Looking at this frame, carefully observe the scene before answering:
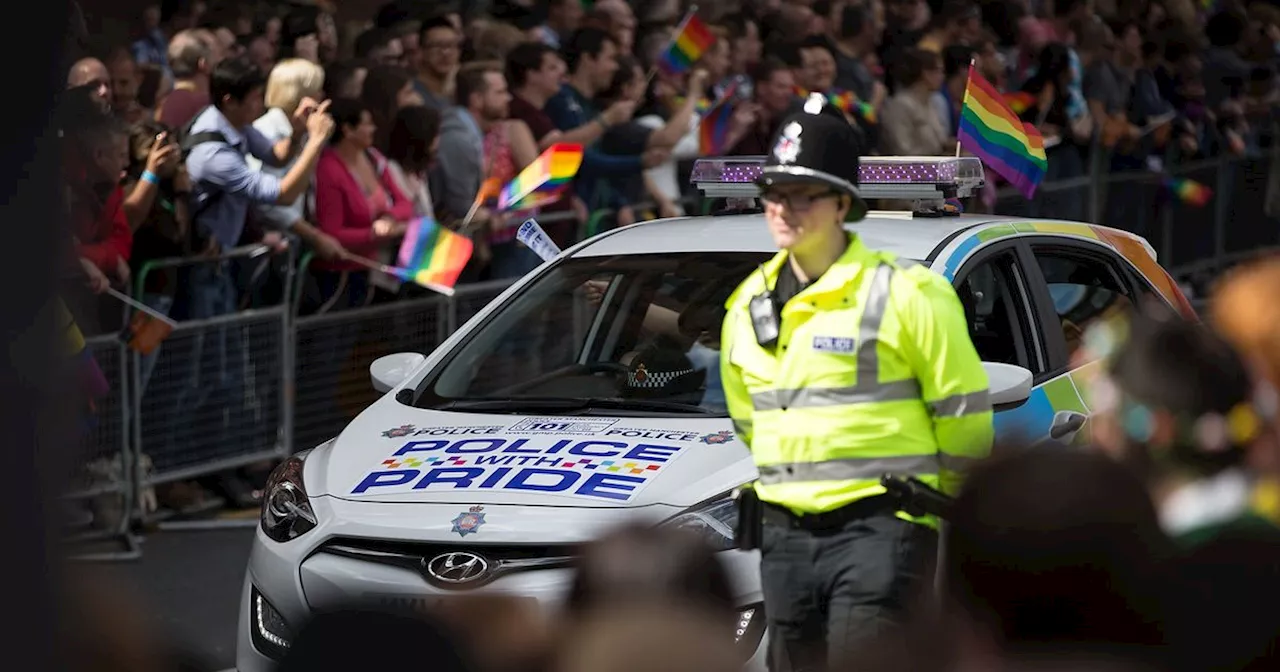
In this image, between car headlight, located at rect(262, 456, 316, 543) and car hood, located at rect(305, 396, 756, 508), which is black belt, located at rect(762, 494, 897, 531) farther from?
car headlight, located at rect(262, 456, 316, 543)

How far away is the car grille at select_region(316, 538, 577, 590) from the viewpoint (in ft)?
17.7

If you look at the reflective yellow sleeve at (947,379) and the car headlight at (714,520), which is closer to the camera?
the reflective yellow sleeve at (947,379)

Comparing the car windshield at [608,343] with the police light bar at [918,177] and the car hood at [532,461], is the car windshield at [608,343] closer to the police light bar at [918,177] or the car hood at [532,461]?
the car hood at [532,461]

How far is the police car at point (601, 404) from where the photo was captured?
5480 millimetres

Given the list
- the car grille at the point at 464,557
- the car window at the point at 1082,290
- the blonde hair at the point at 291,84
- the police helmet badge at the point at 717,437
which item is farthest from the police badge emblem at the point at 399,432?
the blonde hair at the point at 291,84

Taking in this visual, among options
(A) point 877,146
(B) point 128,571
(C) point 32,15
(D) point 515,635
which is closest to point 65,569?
(C) point 32,15

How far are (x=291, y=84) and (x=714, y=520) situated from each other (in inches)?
188

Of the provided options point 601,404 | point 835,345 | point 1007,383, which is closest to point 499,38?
point 601,404

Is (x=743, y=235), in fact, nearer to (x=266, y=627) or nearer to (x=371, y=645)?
(x=266, y=627)

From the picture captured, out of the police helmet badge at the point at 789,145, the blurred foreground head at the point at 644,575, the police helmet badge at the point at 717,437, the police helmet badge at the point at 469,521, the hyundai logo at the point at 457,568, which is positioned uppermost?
the blurred foreground head at the point at 644,575

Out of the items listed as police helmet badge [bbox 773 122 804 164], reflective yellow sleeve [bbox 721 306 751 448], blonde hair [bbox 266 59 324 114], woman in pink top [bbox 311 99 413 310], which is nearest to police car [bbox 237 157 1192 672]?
reflective yellow sleeve [bbox 721 306 751 448]

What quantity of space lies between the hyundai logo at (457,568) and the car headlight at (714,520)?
20.8 inches

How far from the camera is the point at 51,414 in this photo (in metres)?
1.70

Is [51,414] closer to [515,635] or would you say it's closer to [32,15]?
[32,15]
